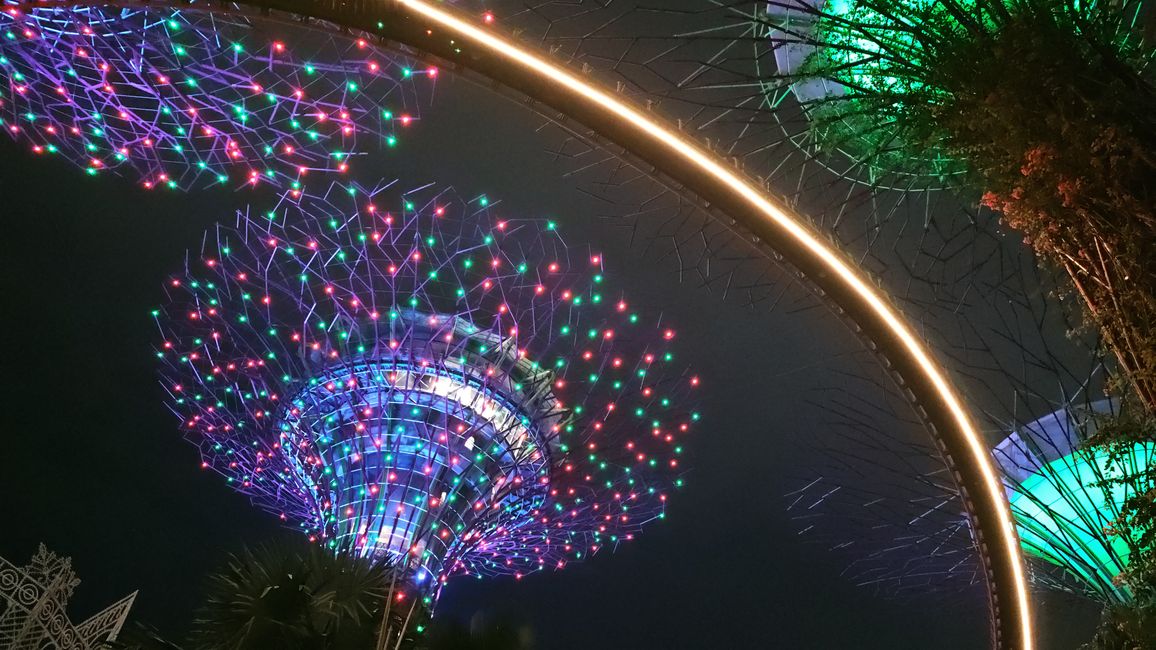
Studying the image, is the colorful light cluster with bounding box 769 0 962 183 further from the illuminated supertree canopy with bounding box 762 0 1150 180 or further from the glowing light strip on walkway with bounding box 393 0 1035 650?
Answer: the glowing light strip on walkway with bounding box 393 0 1035 650

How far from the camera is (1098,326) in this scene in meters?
2.23

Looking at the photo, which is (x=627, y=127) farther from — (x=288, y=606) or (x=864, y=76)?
(x=288, y=606)

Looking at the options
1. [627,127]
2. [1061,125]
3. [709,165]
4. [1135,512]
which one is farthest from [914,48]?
[1135,512]

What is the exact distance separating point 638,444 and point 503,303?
2.96 meters

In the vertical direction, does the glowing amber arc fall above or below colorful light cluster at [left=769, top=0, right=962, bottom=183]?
below

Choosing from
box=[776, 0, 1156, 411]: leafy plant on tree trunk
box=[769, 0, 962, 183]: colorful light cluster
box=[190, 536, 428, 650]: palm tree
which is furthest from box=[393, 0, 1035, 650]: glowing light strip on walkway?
box=[190, 536, 428, 650]: palm tree

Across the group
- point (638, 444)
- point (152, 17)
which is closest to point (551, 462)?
point (638, 444)

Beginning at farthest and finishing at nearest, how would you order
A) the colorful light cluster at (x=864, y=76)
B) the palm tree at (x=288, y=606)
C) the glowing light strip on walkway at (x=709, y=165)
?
the palm tree at (x=288, y=606) → the colorful light cluster at (x=864, y=76) → the glowing light strip on walkway at (x=709, y=165)

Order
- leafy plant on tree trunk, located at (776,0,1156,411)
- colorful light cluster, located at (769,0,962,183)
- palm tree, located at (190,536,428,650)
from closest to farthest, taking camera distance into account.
A: leafy plant on tree trunk, located at (776,0,1156,411)
colorful light cluster, located at (769,0,962,183)
palm tree, located at (190,536,428,650)

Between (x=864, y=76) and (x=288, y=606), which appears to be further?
(x=288, y=606)

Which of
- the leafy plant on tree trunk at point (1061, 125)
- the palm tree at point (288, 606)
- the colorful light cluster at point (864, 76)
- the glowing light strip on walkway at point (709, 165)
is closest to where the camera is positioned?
the leafy plant on tree trunk at point (1061, 125)

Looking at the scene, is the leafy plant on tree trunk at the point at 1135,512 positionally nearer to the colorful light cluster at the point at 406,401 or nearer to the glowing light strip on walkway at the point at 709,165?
the glowing light strip on walkway at the point at 709,165

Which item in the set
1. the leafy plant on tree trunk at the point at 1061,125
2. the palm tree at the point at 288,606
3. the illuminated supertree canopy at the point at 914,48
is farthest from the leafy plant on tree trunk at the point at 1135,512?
the palm tree at the point at 288,606

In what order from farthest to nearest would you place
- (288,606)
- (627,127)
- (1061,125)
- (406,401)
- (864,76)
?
(406,401) < (288,606) < (864,76) < (627,127) < (1061,125)
